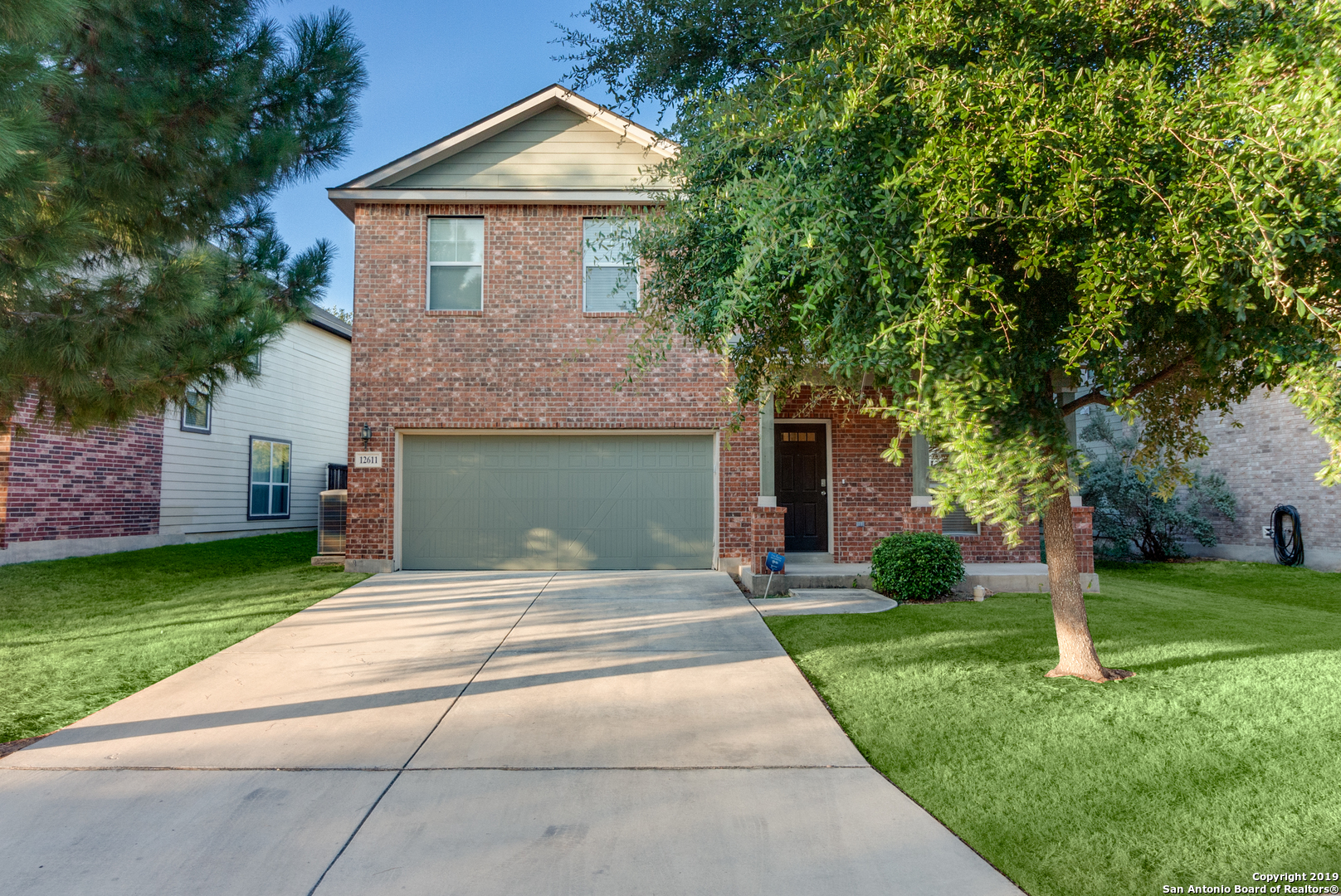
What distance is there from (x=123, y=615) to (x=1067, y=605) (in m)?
9.34

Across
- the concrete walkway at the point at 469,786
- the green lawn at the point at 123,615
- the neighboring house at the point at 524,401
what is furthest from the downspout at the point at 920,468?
the green lawn at the point at 123,615

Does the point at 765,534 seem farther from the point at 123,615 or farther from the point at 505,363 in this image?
the point at 123,615

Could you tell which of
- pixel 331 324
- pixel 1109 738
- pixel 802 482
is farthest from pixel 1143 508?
pixel 331 324

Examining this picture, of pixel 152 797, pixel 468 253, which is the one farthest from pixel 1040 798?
pixel 468 253

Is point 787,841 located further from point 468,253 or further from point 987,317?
point 468,253

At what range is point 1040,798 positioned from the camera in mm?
3500

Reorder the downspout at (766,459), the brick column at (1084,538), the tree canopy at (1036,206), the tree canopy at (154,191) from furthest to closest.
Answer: the downspout at (766,459) < the brick column at (1084,538) < the tree canopy at (154,191) < the tree canopy at (1036,206)

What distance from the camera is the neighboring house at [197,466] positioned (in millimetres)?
11281

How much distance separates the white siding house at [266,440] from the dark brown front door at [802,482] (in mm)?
8545

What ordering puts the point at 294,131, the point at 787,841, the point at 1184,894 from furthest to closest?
the point at 294,131, the point at 787,841, the point at 1184,894

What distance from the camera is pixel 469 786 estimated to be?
371 centimetres

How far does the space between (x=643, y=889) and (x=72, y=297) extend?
554 centimetres

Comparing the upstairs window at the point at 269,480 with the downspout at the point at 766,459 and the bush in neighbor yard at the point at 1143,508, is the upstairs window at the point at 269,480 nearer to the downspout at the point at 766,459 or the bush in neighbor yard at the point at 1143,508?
the downspout at the point at 766,459

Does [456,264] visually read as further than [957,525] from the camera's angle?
No
